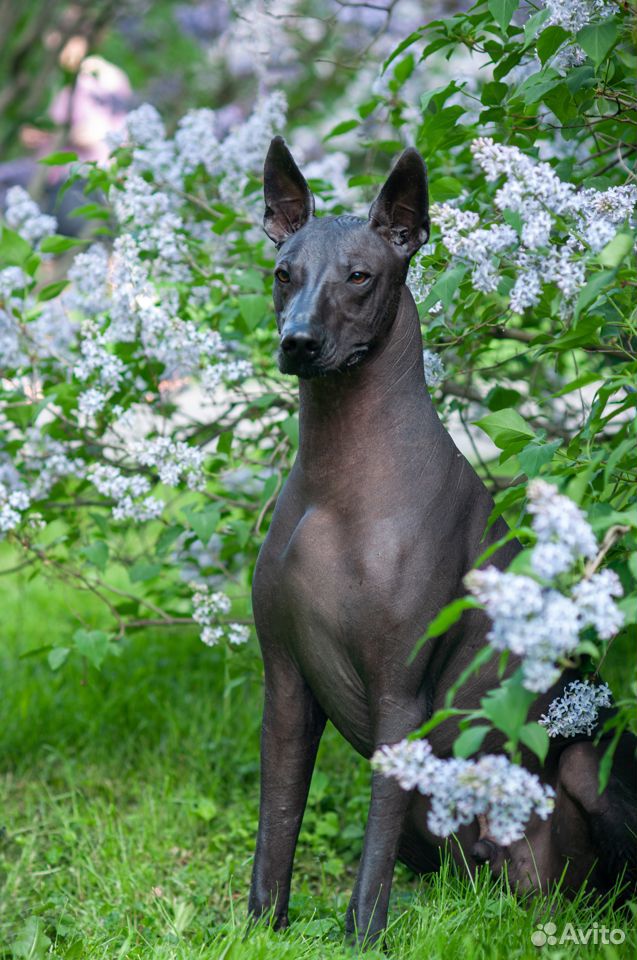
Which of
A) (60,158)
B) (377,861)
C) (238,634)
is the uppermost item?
(60,158)

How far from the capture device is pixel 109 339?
3.72 m

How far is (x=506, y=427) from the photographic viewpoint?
2553 mm

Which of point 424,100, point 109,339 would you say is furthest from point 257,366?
point 424,100

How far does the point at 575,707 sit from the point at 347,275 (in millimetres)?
1020

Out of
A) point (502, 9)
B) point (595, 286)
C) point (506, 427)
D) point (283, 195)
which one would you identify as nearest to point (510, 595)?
point (595, 286)

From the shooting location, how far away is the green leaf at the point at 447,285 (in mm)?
2641

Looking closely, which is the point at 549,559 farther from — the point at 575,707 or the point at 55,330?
the point at 55,330

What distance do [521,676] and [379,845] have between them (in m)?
0.80

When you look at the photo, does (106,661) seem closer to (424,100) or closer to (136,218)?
(136,218)

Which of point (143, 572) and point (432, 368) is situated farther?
point (143, 572)

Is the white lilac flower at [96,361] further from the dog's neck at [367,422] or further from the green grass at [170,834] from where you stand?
the dog's neck at [367,422]

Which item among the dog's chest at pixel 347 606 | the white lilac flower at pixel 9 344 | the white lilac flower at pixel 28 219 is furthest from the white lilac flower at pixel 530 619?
the white lilac flower at pixel 28 219

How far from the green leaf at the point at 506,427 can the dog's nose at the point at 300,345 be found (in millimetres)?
401

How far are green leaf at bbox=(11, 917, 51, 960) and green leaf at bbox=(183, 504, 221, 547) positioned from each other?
3.55 feet
